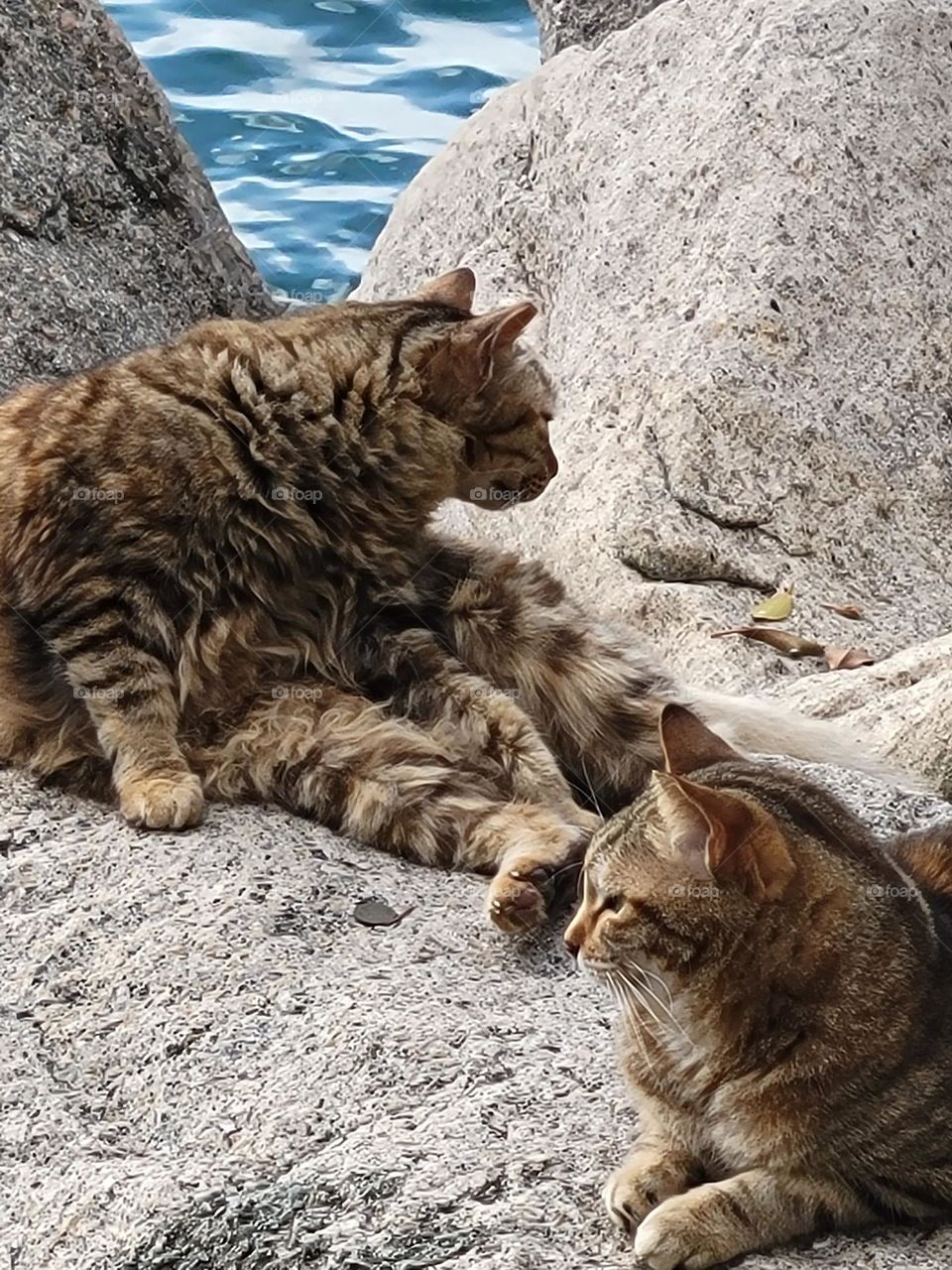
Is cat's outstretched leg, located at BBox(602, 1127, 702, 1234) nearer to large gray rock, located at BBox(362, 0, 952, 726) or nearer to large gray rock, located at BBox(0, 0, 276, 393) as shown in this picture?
large gray rock, located at BBox(362, 0, 952, 726)

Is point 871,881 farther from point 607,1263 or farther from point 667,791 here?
point 607,1263

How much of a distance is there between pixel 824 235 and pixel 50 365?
2.94m

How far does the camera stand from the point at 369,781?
4.49 meters

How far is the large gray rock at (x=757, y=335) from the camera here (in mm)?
6906

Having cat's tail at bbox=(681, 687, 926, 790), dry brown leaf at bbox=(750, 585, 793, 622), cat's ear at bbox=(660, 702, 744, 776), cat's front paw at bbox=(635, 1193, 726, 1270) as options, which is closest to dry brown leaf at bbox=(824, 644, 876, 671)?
dry brown leaf at bbox=(750, 585, 793, 622)

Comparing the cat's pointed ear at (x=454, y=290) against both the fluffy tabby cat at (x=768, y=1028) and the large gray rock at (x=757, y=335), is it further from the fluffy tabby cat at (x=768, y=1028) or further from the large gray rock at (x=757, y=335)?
the fluffy tabby cat at (x=768, y=1028)

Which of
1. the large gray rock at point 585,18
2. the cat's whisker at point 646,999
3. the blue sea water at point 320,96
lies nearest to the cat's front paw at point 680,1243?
the cat's whisker at point 646,999

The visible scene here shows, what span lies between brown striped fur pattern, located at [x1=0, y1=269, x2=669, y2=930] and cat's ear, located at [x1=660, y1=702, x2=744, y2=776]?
0.94 meters

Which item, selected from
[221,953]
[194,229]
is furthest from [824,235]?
[221,953]

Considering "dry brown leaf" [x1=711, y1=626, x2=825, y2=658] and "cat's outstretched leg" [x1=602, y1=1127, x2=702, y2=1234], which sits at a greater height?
"cat's outstretched leg" [x1=602, y1=1127, x2=702, y2=1234]

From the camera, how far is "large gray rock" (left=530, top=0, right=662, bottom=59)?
9555mm

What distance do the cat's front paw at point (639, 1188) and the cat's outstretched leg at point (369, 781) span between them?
4.25 ft

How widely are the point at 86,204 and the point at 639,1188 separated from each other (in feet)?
17.5

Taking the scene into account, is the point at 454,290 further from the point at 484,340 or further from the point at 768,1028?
the point at 768,1028
